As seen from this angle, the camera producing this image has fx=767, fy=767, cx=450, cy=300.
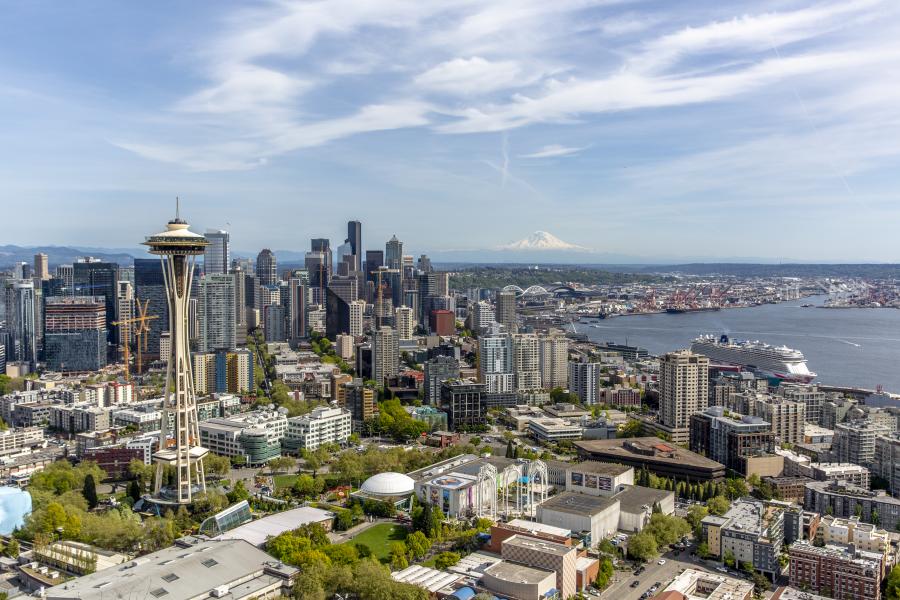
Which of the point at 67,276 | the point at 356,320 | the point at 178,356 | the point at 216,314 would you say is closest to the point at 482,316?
the point at 356,320

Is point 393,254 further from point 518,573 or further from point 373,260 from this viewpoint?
point 518,573

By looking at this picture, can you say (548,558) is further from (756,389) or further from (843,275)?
(843,275)

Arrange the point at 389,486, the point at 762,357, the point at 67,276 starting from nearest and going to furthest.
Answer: the point at 389,486
the point at 762,357
the point at 67,276

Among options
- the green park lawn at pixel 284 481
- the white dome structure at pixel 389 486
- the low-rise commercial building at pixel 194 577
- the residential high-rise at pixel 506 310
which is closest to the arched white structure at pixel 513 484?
the white dome structure at pixel 389 486

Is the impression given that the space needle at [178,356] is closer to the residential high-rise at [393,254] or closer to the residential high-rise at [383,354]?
the residential high-rise at [383,354]

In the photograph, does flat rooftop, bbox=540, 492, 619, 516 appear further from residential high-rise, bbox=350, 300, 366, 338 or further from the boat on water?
the boat on water

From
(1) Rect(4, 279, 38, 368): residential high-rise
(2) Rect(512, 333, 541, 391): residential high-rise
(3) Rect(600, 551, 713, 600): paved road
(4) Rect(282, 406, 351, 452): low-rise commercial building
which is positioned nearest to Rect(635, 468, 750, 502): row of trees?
(3) Rect(600, 551, 713, 600): paved road
